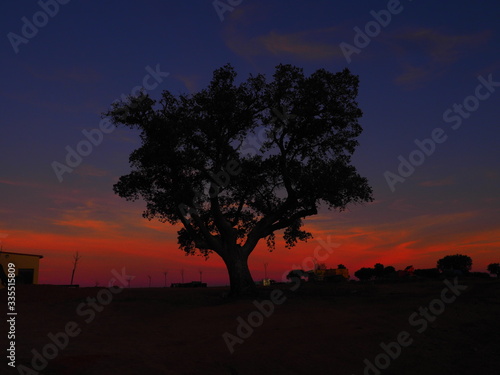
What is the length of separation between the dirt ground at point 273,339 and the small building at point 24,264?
39501 millimetres

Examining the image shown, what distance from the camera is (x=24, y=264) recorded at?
192 feet

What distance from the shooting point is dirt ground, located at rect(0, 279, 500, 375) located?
11.5 metres

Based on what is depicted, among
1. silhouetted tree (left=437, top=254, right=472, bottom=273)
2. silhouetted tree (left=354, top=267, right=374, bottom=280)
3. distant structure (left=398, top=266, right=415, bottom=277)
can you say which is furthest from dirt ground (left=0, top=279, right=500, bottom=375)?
silhouetted tree (left=354, top=267, right=374, bottom=280)

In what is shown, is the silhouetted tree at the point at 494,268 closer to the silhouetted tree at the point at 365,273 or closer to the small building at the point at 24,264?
the silhouetted tree at the point at 365,273

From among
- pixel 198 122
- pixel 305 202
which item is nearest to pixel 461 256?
pixel 305 202

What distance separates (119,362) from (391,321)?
10.4 m

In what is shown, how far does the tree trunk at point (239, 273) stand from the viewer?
29.6m

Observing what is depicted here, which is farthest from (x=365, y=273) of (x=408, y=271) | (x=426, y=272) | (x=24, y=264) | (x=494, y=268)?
(x=24, y=264)

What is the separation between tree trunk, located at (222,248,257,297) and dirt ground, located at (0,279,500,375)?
7.00 meters

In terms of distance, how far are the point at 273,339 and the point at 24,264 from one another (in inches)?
2162

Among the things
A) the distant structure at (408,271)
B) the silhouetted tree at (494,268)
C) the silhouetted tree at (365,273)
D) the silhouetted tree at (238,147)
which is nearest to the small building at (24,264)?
the silhouetted tree at (238,147)

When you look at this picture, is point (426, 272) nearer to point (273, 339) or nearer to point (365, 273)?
point (365, 273)

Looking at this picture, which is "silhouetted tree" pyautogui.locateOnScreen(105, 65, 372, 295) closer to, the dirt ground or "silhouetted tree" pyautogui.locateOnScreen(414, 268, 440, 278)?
the dirt ground

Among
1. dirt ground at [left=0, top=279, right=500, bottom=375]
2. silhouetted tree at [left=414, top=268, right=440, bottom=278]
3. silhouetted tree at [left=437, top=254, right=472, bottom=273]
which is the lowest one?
dirt ground at [left=0, top=279, right=500, bottom=375]
